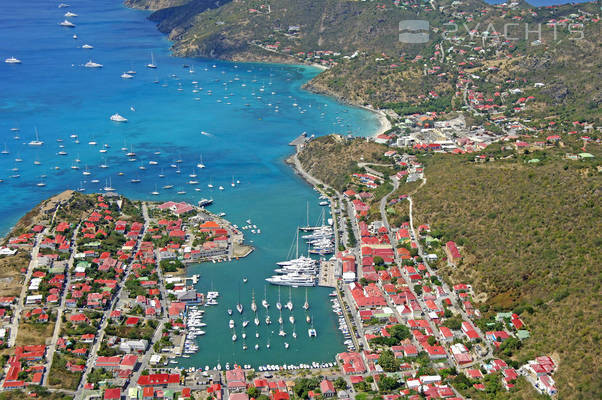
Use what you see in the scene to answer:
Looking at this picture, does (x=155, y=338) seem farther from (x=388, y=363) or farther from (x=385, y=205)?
(x=385, y=205)

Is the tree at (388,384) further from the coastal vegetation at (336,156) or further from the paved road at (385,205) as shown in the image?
the coastal vegetation at (336,156)

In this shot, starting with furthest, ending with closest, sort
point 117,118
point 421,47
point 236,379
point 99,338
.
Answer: point 421,47
point 117,118
point 99,338
point 236,379

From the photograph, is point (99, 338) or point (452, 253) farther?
point (452, 253)

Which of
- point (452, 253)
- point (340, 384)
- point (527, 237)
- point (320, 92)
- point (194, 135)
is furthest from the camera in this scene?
point (320, 92)

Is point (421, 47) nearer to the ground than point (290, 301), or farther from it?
farther from it

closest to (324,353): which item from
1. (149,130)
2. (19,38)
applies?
(149,130)

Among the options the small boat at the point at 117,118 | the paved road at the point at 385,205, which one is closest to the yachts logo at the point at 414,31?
the small boat at the point at 117,118

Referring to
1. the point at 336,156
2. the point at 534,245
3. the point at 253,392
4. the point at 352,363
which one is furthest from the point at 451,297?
the point at 336,156
